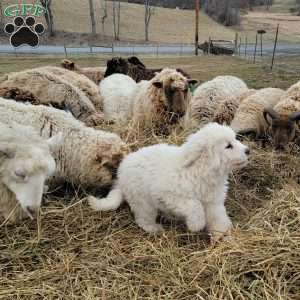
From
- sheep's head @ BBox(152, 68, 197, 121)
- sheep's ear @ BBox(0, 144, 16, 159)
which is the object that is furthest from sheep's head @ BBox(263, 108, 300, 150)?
sheep's ear @ BBox(0, 144, 16, 159)

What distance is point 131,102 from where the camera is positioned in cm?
940

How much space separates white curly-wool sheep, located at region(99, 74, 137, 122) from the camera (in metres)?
9.02

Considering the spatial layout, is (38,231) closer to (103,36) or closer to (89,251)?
(89,251)

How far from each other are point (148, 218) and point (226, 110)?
4328mm

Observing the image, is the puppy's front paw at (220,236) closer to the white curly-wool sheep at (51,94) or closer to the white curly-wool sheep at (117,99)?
the white curly-wool sheep at (51,94)

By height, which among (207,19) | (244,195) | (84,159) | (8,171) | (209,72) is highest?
(8,171)

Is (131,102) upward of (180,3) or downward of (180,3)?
upward

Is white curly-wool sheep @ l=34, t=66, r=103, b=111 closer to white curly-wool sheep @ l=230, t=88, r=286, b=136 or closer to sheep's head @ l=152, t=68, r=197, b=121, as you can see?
sheep's head @ l=152, t=68, r=197, b=121

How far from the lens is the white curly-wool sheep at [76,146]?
5.88 meters

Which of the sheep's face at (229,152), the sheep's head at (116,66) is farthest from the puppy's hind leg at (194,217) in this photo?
the sheep's head at (116,66)

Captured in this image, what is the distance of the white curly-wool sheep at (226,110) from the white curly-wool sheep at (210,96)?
133 mm

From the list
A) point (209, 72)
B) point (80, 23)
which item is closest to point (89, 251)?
point (209, 72)

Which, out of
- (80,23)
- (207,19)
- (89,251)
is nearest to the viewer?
(89,251)

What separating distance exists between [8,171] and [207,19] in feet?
255
